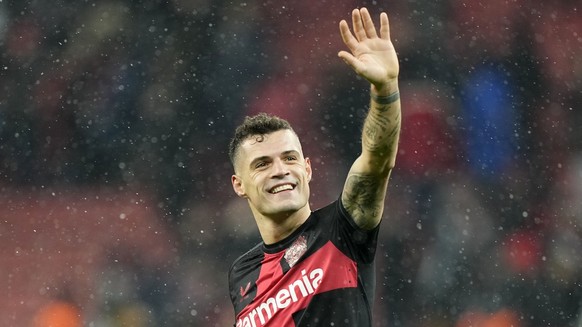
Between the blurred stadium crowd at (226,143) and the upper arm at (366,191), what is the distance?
14.4 feet

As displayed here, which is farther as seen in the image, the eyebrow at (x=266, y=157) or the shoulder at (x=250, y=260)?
the shoulder at (x=250, y=260)

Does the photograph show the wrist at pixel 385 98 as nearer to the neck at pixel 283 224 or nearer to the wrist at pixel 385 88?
the wrist at pixel 385 88

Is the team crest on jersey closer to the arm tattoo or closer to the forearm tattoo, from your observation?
the arm tattoo

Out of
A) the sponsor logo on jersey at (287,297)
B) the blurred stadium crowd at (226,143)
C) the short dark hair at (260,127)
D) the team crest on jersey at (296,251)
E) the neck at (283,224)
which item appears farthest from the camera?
the blurred stadium crowd at (226,143)

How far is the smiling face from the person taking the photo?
11.1ft

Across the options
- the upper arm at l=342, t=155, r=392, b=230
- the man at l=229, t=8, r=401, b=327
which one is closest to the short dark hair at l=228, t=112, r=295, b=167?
the man at l=229, t=8, r=401, b=327

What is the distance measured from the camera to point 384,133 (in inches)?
120

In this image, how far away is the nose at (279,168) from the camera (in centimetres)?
340

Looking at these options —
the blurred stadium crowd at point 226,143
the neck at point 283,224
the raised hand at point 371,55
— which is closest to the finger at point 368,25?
the raised hand at point 371,55

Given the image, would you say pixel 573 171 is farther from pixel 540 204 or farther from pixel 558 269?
A: pixel 558 269

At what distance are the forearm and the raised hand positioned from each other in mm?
18

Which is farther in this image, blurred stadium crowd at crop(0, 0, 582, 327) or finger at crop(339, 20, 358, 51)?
blurred stadium crowd at crop(0, 0, 582, 327)

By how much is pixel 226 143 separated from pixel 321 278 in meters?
5.11

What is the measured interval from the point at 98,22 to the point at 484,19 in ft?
13.6
